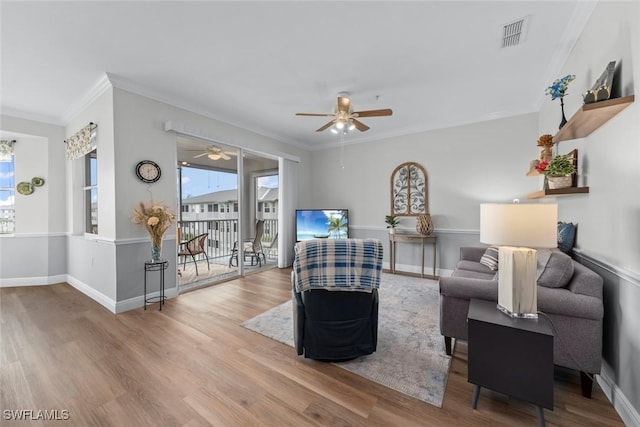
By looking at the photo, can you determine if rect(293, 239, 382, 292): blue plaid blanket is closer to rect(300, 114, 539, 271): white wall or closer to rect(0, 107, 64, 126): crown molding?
rect(300, 114, 539, 271): white wall

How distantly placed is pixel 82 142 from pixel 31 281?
2586 millimetres

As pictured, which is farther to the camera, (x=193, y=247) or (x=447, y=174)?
(x=193, y=247)

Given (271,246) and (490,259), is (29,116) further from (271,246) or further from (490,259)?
(490,259)

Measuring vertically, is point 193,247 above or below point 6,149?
below

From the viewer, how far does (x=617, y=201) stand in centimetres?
162

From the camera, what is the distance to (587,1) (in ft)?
6.10

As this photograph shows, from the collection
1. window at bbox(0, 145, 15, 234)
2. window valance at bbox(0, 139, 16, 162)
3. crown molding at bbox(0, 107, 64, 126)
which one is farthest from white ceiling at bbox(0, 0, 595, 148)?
window at bbox(0, 145, 15, 234)

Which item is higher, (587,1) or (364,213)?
(587,1)

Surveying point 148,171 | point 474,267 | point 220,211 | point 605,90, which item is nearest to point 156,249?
point 148,171

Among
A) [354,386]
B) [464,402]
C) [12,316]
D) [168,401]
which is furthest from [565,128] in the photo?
[12,316]

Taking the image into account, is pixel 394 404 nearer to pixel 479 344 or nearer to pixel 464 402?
pixel 464 402

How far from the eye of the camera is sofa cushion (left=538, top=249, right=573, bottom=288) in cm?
174

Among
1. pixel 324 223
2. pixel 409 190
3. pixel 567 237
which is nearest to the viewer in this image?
pixel 567 237

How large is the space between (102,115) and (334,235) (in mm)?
4113
